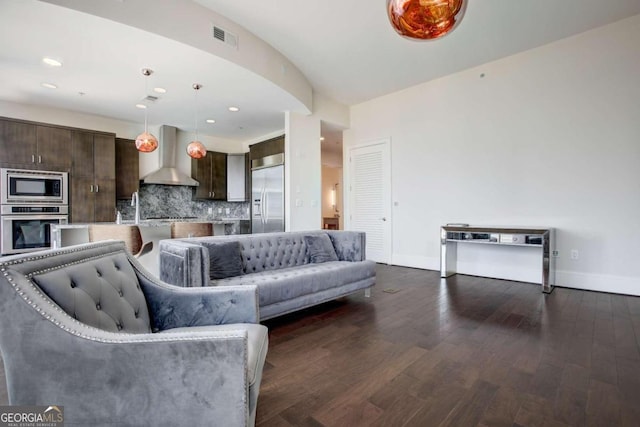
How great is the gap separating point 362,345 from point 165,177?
5.35 meters

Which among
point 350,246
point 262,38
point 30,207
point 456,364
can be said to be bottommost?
point 456,364

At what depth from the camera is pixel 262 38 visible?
3.88 metres

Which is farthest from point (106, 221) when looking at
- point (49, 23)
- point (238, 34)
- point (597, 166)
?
point (597, 166)

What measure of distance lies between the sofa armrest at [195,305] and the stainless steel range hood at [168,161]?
16.4ft

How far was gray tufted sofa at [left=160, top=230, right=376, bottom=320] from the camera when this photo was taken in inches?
96.3

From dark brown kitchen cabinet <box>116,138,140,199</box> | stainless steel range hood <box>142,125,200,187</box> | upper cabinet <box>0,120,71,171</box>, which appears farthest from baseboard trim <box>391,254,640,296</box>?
upper cabinet <box>0,120,71,171</box>

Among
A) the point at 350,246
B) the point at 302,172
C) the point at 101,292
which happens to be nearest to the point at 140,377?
the point at 101,292

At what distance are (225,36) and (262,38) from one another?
613 mm

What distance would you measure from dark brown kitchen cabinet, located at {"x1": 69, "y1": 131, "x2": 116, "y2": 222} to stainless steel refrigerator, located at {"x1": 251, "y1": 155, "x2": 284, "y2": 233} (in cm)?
258

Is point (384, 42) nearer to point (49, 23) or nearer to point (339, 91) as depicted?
point (339, 91)

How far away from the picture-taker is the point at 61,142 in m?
4.88

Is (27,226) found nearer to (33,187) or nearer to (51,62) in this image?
(33,187)

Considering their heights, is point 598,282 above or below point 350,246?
below

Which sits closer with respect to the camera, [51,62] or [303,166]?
[51,62]
